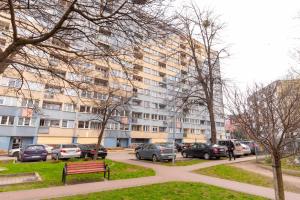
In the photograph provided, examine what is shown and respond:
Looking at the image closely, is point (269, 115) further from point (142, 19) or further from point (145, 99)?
point (145, 99)

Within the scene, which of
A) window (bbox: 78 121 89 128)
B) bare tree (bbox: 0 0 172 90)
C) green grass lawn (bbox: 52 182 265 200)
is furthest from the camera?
window (bbox: 78 121 89 128)

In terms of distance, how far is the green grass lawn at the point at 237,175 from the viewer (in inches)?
461

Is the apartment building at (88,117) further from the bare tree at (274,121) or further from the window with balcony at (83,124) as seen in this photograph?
the bare tree at (274,121)

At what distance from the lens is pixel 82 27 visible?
565cm

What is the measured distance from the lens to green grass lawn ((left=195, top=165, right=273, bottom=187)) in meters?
11.7

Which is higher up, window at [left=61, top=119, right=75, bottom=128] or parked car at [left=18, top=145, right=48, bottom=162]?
window at [left=61, top=119, right=75, bottom=128]

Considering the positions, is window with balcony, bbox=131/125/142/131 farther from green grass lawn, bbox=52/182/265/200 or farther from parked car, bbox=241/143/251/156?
green grass lawn, bbox=52/182/265/200

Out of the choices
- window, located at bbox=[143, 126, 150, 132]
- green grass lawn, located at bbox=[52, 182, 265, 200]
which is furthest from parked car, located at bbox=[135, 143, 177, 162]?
window, located at bbox=[143, 126, 150, 132]

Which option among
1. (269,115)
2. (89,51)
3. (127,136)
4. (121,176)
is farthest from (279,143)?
(127,136)

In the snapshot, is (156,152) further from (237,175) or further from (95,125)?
(95,125)

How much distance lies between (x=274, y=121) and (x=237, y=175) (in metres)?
8.27

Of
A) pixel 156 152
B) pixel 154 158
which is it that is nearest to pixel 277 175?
pixel 156 152

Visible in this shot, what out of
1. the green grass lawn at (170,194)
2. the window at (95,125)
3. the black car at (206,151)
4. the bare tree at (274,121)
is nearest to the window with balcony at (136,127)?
the window at (95,125)

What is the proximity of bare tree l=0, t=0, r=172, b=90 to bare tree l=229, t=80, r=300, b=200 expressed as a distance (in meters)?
3.34
